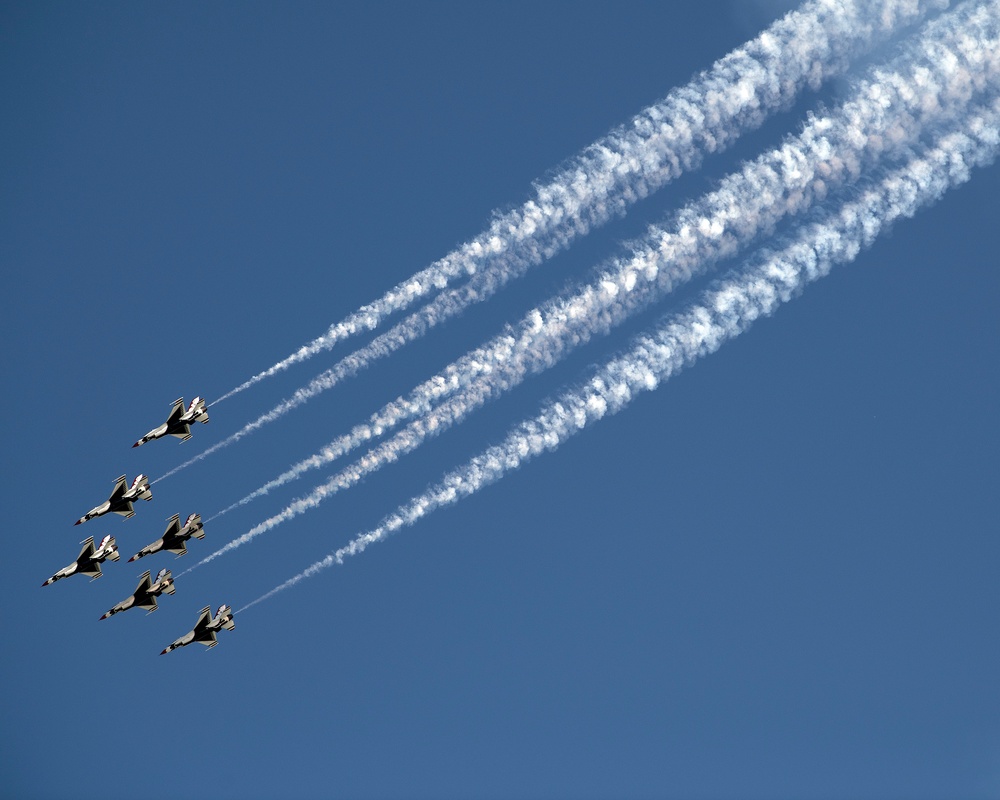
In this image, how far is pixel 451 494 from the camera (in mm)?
47906

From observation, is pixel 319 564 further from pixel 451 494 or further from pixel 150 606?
pixel 150 606

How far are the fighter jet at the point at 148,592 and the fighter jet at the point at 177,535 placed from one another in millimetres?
1637

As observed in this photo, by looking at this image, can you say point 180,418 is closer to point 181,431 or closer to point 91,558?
point 181,431

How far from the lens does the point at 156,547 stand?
191 ft

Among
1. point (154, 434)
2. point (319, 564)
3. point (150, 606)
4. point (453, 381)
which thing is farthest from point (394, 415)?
point (150, 606)

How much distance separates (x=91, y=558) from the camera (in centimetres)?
5925

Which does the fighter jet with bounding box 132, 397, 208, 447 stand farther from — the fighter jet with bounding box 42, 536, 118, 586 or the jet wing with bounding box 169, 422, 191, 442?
the fighter jet with bounding box 42, 536, 118, 586

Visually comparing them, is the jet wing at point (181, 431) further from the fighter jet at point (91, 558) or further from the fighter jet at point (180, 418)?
the fighter jet at point (91, 558)

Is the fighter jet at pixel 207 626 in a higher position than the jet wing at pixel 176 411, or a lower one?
lower

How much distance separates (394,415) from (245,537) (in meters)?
8.54

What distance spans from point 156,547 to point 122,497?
2619 mm

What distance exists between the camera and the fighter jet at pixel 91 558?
5906cm

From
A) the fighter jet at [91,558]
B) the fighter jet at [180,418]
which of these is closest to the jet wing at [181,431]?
the fighter jet at [180,418]

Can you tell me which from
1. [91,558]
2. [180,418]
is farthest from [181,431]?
[91,558]
